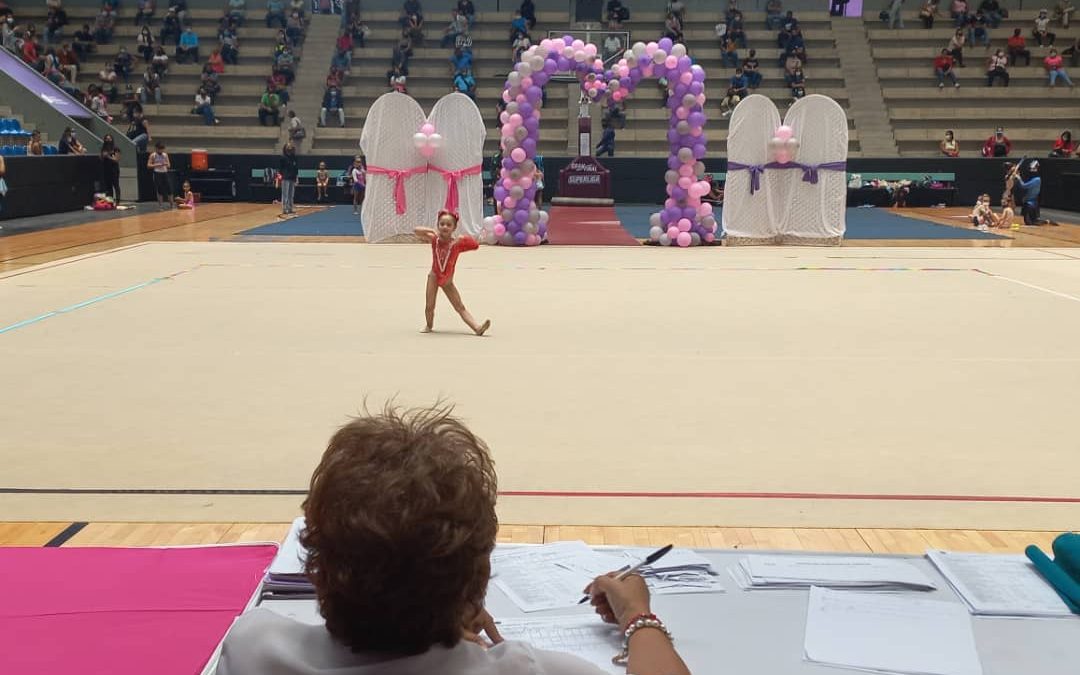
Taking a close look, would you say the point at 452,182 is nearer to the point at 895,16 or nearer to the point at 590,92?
the point at 590,92

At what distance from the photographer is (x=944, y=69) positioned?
28.4 metres

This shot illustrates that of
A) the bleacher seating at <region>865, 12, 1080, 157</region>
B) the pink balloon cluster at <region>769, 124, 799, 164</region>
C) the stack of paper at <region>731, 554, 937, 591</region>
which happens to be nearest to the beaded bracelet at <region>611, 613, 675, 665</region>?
the stack of paper at <region>731, 554, 937, 591</region>

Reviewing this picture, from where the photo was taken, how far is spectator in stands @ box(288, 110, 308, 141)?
26188 millimetres

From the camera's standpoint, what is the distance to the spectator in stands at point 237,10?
1185 inches

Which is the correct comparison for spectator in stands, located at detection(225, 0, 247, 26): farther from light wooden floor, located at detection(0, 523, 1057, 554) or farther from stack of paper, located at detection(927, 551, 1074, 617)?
stack of paper, located at detection(927, 551, 1074, 617)

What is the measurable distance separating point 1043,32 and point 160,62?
23.2 metres

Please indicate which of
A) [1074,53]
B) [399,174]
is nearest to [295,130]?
[399,174]

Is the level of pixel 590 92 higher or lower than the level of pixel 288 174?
higher

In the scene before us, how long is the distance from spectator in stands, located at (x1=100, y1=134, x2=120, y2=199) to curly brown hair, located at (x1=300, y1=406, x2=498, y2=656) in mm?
22245

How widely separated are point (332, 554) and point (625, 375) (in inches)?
206

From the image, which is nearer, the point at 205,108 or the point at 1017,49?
the point at 205,108

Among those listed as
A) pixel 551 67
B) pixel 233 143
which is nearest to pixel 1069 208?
pixel 551 67

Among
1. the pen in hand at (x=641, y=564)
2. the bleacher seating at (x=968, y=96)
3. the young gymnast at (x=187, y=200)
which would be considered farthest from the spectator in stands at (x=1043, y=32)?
the pen in hand at (x=641, y=564)

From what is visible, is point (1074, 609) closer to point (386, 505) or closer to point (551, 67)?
point (386, 505)
